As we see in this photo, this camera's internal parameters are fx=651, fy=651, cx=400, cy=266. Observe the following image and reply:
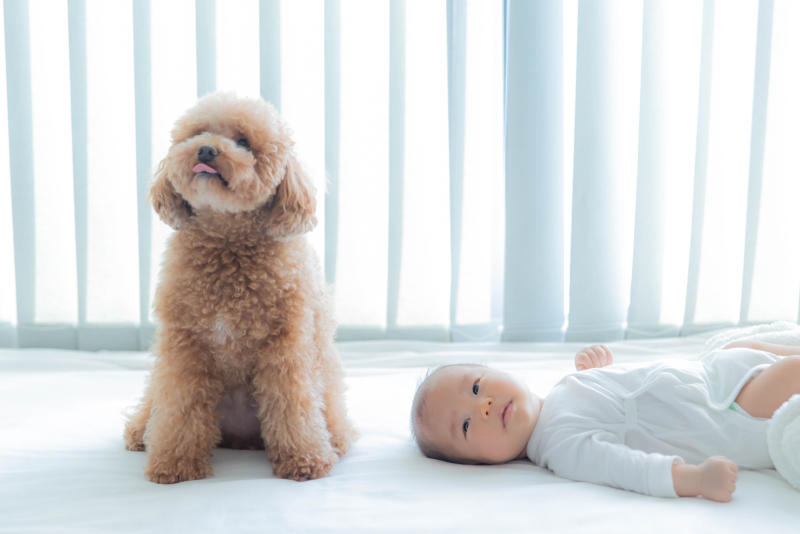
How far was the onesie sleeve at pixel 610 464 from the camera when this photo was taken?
0.97m

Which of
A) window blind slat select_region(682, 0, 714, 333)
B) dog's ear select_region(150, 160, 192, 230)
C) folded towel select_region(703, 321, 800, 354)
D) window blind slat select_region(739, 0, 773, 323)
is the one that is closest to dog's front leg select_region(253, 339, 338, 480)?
dog's ear select_region(150, 160, 192, 230)

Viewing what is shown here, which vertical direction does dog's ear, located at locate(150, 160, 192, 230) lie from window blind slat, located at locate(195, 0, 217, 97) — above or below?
below

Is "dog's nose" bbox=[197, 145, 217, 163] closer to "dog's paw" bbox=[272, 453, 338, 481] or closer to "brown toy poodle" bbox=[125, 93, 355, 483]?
"brown toy poodle" bbox=[125, 93, 355, 483]

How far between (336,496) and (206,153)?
57 cm

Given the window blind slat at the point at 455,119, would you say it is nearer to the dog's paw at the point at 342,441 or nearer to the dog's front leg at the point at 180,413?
the dog's paw at the point at 342,441

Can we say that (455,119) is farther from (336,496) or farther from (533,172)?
(336,496)

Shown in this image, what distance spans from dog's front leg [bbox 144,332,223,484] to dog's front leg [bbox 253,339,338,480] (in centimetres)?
9

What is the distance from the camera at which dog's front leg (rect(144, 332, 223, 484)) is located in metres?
1.07

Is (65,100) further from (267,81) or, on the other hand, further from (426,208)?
(426,208)

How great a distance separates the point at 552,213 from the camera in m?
2.15

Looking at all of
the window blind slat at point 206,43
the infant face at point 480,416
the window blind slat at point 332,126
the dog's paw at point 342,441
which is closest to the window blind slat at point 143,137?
the window blind slat at point 206,43

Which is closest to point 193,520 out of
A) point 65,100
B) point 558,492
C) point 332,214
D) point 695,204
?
point 558,492

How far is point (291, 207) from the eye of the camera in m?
1.09

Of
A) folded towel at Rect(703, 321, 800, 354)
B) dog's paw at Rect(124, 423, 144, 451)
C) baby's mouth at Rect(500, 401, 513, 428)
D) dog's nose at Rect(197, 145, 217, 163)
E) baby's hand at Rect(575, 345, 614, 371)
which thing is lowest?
dog's paw at Rect(124, 423, 144, 451)
